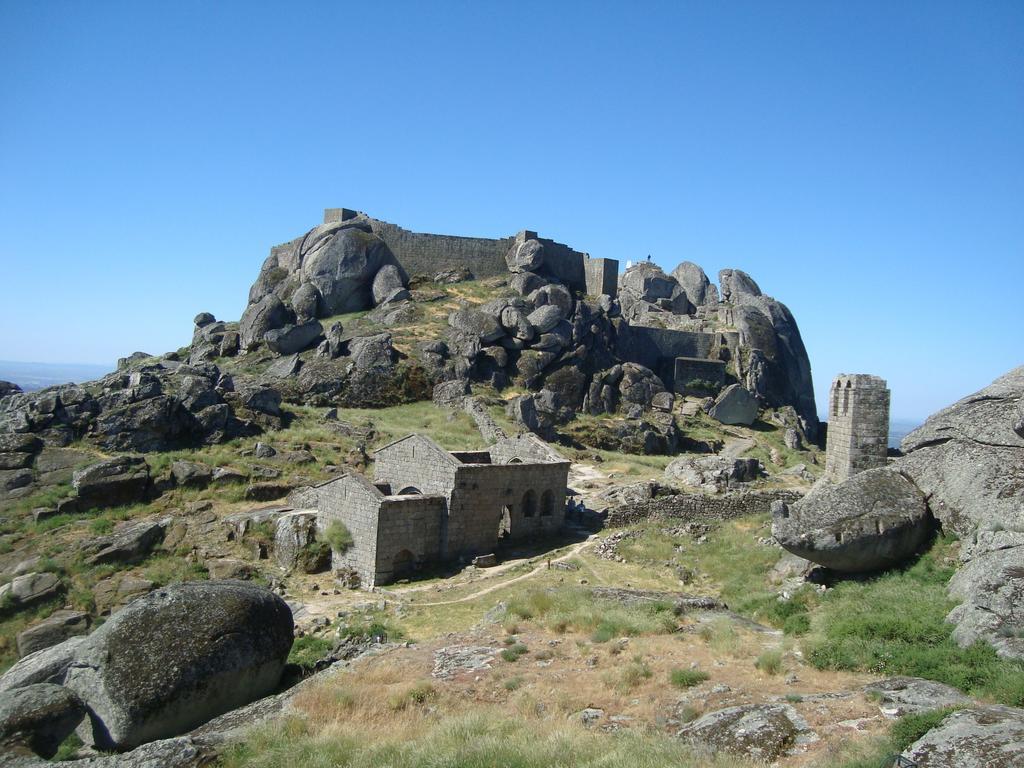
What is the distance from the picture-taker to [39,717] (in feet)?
35.9

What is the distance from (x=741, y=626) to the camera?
12.6 metres

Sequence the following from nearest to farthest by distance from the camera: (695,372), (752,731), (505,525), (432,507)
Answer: (752,731), (432,507), (505,525), (695,372)

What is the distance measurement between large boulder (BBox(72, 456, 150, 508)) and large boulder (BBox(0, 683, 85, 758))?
1461cm

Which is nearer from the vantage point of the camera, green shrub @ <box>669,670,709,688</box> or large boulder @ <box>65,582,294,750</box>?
green shrub @ <box>669,670,709,688</box>

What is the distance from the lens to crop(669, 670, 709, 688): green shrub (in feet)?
33.2

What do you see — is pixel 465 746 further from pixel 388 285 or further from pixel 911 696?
pixel 388 285

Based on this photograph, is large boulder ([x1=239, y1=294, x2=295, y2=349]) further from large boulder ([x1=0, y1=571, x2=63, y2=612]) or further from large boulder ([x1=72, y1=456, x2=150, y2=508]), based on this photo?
large boulder ([x1=0, y1=571, x2=63, y2=612])

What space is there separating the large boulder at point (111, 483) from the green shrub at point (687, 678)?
809 inches

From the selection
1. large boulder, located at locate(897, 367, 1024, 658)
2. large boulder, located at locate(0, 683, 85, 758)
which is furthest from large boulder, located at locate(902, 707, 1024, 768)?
large boulder, located at locate(0, 683, 85, 758)

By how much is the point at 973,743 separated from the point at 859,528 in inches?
274

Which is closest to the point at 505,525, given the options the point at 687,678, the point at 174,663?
the point at 174,663

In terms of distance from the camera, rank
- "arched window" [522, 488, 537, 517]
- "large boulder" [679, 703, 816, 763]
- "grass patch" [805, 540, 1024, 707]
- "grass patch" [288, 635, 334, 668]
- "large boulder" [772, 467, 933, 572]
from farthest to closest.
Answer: "arched window" [522, 488, 537, 517] → "grass patch" [288, 635, 334, 668] → "large boulder" [772, 467, 933, 572] → "grass patch" [805, 540, 1024, 707] → "large boulder" [679, 703, 816, 763]

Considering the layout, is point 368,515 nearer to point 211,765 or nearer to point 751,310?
point 211,765

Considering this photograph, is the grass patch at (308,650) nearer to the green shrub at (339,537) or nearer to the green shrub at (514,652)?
the green shrub at (514,652)
